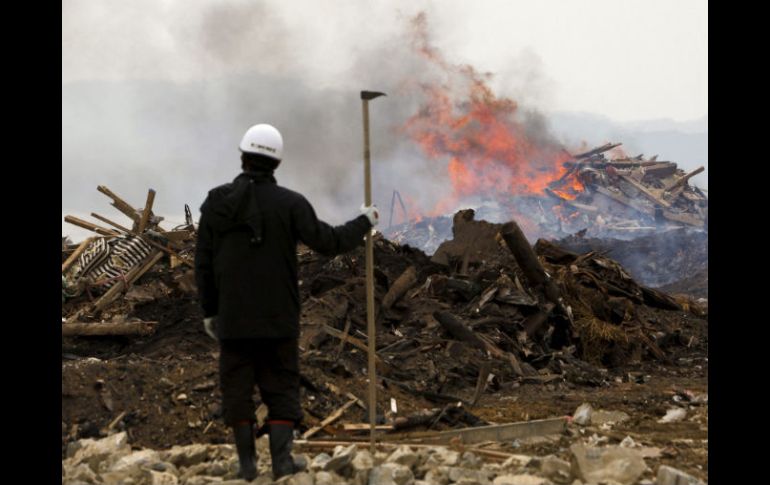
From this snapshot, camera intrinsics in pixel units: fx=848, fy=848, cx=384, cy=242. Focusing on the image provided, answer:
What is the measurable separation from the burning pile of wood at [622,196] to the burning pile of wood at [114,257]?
57.6 feet

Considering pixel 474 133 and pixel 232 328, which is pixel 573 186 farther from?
Result: pixel 232 328

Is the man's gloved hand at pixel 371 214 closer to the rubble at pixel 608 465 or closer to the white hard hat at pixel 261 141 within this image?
the white hard hat at pixel 261 141

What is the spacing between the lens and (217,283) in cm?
566

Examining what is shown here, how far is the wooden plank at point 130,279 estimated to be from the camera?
1372cm

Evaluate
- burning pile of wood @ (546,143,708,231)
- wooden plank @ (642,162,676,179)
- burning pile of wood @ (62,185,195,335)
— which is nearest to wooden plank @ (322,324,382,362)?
burning pile of wood @ (62,185,195,335)

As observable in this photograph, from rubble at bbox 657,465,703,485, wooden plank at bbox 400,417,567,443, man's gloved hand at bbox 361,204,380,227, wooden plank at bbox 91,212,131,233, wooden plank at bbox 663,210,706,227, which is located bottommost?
rubble at bbox 657,465,703,485

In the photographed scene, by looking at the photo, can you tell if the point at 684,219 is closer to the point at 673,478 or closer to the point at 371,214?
the point at 371,214

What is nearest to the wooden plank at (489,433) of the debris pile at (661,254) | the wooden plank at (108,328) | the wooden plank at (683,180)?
the wooden plank at (108,328)

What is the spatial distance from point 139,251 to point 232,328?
10422mm

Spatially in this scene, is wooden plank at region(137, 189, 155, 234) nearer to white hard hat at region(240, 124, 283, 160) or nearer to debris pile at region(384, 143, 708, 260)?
white hard hat at region(240, 124, 283, 160)

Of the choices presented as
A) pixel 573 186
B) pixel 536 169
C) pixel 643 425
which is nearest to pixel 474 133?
pixel 536 169

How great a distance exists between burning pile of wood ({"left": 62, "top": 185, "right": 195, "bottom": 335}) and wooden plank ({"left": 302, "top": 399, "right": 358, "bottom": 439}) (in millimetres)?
5944

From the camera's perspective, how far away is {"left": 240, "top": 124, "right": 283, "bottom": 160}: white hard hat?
559cm

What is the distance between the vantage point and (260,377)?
5648 mm
